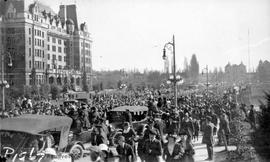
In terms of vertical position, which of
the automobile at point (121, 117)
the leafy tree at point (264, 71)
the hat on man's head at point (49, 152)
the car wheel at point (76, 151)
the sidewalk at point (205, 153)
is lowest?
the sidewalk at point (205, 153)

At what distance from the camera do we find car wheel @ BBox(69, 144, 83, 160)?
761 cm

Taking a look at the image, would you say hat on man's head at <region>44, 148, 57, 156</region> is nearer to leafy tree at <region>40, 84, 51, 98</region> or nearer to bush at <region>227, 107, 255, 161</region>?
leafy tree at <region>40, 84, 51, 98</region>

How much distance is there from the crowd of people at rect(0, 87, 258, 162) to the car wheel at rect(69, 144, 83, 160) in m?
0.38

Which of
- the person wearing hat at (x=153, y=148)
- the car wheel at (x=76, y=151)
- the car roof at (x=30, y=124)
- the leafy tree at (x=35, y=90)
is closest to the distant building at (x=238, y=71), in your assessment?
the person wearing hat at (x=153, y=148)

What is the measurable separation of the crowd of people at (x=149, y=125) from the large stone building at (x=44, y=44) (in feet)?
2.81

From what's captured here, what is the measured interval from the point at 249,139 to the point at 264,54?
238 centimetres

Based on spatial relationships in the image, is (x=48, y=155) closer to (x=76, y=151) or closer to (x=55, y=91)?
(x=76, y=151)

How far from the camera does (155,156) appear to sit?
648cm

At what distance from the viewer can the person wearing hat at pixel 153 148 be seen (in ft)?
21.0

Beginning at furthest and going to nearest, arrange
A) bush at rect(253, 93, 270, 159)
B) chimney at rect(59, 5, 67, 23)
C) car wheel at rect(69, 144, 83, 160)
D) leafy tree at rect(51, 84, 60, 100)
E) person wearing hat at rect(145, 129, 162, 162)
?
1. leafy tree at rect(51, 84, 60, 100)
2. chimney at rect(59, 5, 67, 23)
3. car wheel at rect(69, 144, 83, 160)
4. bush at rect(253, 93, 270, 159)
5. person wearing hat at rect(145, 129, 162, 162)

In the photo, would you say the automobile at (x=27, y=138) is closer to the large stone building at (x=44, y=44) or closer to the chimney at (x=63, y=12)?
the large stone building at (x=44, y=44)

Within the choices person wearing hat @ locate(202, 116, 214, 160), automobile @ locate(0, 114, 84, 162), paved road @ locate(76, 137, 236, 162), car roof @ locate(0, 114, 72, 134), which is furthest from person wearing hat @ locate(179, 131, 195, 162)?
car roof @ locate(0, 114, 72, 134)

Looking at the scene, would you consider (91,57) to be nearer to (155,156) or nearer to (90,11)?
(90,11)

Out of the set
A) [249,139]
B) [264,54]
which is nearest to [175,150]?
[249,139]
